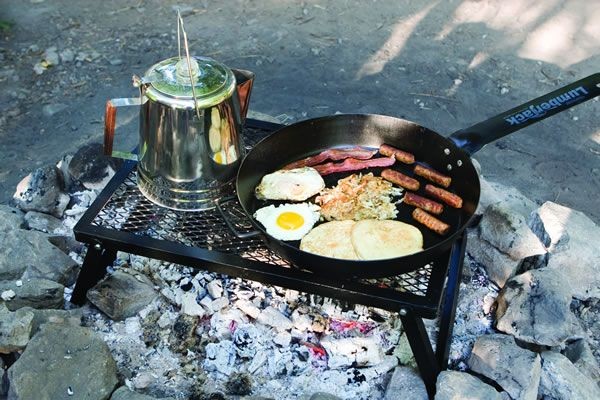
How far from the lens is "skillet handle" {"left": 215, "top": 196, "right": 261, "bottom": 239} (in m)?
3.01

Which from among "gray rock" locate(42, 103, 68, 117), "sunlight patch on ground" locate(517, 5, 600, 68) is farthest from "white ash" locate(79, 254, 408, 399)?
"sunlight patch on ground" locate(517, 5, 600, 68)

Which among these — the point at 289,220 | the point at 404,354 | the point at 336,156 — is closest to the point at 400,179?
the point at 336,156

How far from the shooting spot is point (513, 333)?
3.33 metres

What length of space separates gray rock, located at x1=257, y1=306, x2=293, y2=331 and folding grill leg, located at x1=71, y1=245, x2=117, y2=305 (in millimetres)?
854

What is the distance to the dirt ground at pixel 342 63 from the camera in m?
5.41

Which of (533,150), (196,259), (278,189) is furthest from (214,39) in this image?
(196,259)

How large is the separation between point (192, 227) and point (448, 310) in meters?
1.34

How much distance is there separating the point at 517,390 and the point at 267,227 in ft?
4.63

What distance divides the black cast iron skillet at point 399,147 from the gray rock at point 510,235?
50 cm

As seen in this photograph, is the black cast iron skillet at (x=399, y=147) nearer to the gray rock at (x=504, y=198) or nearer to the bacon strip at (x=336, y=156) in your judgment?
the bacon strip at (x=336, y=156)

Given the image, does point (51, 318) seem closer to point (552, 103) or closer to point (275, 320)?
point (275, 320)

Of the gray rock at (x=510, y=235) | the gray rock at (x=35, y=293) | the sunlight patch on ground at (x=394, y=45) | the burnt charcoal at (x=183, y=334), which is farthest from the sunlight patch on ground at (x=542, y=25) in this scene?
the gray rock at (x=35, y=293)

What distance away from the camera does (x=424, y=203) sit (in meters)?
3.31

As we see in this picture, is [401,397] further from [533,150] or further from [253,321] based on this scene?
[533,150]
